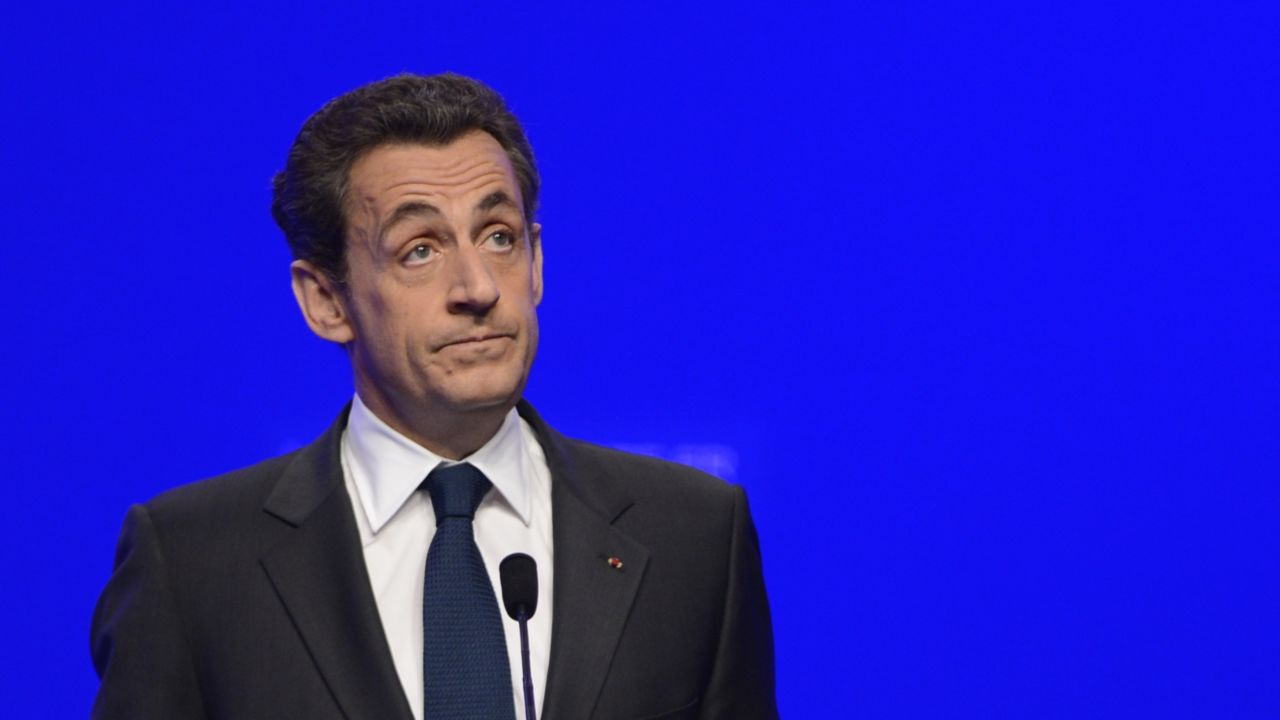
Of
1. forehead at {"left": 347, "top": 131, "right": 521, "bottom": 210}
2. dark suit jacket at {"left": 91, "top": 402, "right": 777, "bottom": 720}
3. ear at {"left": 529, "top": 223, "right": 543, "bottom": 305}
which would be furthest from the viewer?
ear at {"left": 529, "top": 223, "right": 543, "bottom": 305}

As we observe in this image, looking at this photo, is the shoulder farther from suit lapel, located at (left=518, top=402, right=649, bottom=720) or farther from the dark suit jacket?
suit lapel, located at (left=518, top=402, right=649, bottom=720)

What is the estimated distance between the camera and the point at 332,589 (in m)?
1.65

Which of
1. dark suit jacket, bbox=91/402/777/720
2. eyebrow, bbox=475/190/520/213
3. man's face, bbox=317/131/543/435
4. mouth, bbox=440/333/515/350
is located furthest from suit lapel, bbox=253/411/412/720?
eyebrow, bbox=475/190/520/213

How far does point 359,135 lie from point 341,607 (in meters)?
0.53

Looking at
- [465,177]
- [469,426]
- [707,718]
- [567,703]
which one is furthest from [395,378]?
[707,718]

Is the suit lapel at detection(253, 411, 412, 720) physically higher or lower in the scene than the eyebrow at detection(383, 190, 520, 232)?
lower

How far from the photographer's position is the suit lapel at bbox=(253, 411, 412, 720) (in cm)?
158

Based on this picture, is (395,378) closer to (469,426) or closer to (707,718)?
(469,426)

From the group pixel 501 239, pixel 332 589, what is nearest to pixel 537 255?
pixel 501 239

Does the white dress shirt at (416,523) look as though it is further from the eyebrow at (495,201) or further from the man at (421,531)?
the eyebrow at (495,201)

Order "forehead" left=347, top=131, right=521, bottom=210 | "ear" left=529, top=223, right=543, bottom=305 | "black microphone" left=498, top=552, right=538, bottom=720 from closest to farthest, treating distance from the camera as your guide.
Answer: "black microphone" left=498, top=552, right=538, bottom=720, "forehead" left=347, top=131, right=521, bottom=210, "ear" left=529, top=223, right=543, bottom=305

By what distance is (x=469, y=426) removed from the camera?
5.65 feet

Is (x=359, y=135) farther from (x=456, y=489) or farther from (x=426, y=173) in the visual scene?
(x=456, y=489)

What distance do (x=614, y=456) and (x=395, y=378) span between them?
1.09 ft
